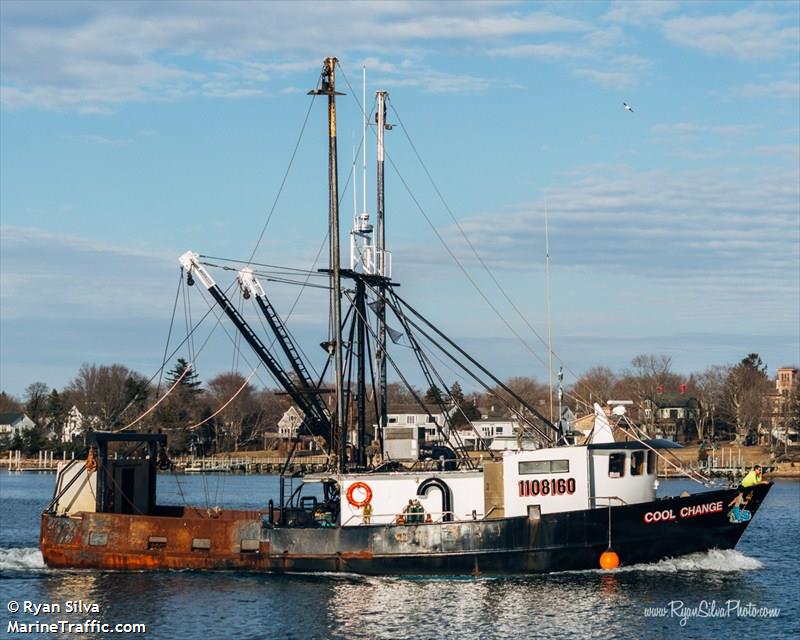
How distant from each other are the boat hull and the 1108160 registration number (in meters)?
0.83

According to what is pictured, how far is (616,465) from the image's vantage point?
3631 centimetres

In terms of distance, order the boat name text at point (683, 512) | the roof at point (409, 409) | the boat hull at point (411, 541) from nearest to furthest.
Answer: the boat hull at point (411, 541) → the boat name text at point (683, 512) → the roof at point (409, 409)

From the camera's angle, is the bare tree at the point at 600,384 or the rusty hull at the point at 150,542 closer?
the rusty hull at the point at 150,542

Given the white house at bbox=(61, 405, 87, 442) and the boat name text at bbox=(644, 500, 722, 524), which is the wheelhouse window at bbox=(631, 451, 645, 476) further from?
the white house at bbox=(61, 405, 87, 442)

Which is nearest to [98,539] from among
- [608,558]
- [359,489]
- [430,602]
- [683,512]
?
[359,489]

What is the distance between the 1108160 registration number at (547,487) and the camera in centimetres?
3566

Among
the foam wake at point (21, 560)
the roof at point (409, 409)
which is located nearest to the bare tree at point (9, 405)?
the roof at point (409, 409)

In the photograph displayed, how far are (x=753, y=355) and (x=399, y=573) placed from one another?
126 m

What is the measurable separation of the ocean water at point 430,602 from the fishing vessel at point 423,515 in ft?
1.84

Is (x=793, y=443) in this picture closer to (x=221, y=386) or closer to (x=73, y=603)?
(x=221, y=386)

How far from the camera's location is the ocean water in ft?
99.0

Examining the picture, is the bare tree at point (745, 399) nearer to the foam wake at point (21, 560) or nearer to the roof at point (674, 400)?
the roof at point (674, 400)

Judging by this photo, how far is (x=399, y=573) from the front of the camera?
35.7 meters

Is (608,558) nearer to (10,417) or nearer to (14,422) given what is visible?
(14,422)
